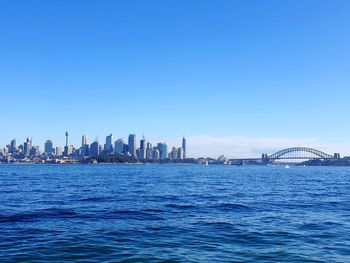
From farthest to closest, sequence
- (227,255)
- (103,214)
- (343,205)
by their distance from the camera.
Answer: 1. (343,205)
2. (103,214)
3. (227,255)

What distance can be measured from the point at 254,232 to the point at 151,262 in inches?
355

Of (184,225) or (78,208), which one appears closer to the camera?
(184,225)

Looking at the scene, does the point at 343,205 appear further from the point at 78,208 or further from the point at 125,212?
the point at 78,208

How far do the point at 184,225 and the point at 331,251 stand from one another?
30.8ft

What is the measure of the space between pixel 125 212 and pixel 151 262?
14865 millimetres

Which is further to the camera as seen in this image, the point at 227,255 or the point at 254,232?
the point at 254,232

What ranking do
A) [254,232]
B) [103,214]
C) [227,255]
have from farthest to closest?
[103,214] < [254,232] < [227,255]

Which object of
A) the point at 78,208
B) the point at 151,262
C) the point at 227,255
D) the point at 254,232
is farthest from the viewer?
the point at 78,208

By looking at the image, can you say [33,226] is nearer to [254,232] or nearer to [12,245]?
[12,245]

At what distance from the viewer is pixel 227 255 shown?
18.4m

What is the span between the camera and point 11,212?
101 feet

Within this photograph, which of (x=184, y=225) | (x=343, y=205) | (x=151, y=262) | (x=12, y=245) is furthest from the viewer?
(x=343, y=205)

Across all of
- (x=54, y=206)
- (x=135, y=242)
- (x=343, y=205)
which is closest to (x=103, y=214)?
(x=54, y=206)

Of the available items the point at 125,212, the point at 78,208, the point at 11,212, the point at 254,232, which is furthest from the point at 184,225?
the point at 11,212
